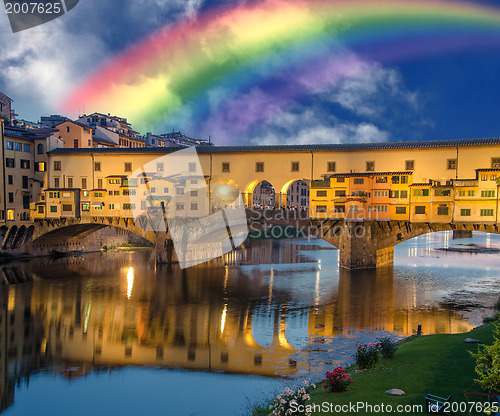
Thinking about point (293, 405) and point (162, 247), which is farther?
point (162, 247)

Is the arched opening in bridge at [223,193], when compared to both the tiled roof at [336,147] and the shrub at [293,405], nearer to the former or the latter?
the tiled roof at [336,147]

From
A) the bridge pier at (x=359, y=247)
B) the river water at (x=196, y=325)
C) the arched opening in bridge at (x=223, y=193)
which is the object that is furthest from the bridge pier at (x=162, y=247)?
the bridge pier at (x=359, y=247)

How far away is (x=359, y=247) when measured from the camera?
45.2 metres

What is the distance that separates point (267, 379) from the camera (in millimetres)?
17641

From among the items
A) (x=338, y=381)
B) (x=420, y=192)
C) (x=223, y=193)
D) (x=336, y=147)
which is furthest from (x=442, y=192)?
(x=338, y=381)

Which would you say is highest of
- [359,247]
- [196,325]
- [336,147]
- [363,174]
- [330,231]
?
[336,147]

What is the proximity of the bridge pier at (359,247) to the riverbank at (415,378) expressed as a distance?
→ 2641cm

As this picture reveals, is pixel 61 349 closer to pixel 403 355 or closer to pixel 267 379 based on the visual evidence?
pixel 267 379

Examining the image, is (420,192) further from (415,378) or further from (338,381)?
(338,381)

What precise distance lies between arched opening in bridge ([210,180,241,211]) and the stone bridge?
226 inches

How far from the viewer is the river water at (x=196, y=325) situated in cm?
1716

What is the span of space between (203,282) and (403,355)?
2515 centimetres

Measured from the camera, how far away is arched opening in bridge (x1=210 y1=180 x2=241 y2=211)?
172 ft

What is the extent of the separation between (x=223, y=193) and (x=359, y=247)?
18.5 metres
